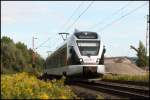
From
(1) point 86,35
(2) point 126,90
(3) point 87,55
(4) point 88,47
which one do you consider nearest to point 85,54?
(3) point 87,55

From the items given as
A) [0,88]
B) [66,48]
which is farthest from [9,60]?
[0,88]

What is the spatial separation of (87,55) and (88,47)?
0.62 m

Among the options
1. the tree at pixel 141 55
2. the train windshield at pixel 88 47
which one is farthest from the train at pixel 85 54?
the tree at pixel 141 55

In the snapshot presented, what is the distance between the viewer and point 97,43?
31594mm

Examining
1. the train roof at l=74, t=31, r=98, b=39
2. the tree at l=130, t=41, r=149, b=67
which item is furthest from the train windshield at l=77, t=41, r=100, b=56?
the tree at l=130, t=41, r=149, b=67

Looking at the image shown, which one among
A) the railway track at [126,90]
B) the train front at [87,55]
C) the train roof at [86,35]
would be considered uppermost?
the train roof at [86,35]

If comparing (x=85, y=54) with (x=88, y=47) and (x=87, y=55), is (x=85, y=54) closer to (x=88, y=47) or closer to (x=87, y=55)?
(x=87, y=55)

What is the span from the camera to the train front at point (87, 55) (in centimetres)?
3105

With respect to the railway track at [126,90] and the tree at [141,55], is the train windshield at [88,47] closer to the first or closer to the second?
the railway track at [126,90]

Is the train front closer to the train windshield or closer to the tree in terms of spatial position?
the train windshield

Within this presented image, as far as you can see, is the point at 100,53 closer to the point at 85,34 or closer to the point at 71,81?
the point at 85,34

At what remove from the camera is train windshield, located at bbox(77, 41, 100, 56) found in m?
31.3

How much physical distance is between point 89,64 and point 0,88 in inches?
697

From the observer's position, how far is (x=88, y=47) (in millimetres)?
31625
